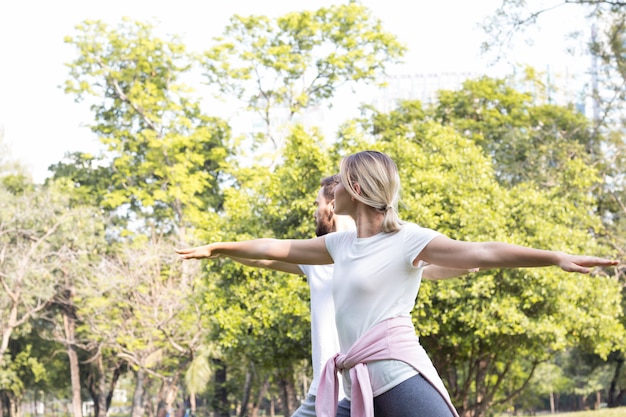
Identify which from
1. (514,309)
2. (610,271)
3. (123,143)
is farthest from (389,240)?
(123,143)

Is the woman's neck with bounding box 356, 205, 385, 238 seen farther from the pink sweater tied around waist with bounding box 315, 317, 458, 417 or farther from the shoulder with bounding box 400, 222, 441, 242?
the pink sweater tied around waist with bounding box 315, 317, 458, 417

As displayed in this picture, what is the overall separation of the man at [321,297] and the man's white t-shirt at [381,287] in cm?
104

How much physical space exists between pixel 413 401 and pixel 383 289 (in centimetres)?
42

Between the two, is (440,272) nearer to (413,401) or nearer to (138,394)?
(413,401)

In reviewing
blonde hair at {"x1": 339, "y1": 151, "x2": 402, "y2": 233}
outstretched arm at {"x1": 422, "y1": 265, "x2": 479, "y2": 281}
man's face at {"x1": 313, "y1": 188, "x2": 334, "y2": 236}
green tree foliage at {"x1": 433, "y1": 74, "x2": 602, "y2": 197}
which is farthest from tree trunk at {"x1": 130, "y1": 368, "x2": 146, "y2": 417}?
blonde hair at {"x1": 339, "y1": 151, "x2": 402, "y2": 233}

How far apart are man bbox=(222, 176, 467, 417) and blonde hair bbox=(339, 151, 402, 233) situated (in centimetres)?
109

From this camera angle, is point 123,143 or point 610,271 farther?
point 123,143

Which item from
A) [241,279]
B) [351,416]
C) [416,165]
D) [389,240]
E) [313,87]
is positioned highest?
[313,87]

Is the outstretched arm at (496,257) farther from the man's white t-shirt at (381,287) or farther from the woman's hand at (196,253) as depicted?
the woman's hand at (196,253)

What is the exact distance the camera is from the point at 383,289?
10.9 ft

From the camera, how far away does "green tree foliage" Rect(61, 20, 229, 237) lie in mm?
33969

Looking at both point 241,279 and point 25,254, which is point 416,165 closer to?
point 241,279

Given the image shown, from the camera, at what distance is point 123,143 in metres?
35.2

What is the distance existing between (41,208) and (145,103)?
5407 millimetres
